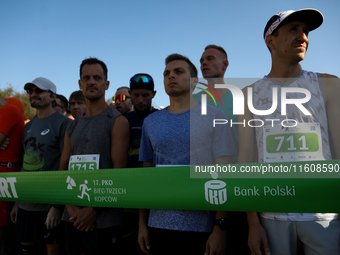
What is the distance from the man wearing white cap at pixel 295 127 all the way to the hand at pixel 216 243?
21 centimetres

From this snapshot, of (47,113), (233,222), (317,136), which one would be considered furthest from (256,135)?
(47,113)

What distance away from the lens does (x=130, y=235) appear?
2.92 meters

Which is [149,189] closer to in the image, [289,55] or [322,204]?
[322,204]

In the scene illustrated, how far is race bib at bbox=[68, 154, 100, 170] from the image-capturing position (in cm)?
255

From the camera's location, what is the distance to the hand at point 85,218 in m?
2.41

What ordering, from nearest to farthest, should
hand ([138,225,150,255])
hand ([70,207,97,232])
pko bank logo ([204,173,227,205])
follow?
1. pko bank logo ([204,173,227,205])
2. hand ([138,225,150,255])
3. hand ([70,207,97,232])

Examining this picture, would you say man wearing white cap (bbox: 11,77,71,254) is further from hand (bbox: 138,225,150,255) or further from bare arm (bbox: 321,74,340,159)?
bare arm (bbox: 321,74,340,159)

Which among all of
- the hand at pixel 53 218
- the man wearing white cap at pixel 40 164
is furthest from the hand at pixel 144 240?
the man wearing white cap at pixel 40 164

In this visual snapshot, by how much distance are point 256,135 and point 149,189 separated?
3.37 feet

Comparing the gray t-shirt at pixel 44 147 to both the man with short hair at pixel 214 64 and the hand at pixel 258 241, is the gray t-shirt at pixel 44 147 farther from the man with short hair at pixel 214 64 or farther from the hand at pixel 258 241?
the hand at pixel 258 241

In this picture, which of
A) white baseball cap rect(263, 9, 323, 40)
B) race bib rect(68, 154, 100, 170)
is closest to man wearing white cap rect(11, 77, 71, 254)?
race bib rect(68, 154, 100, 170)

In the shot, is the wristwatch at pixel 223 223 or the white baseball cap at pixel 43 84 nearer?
the wristwatch at pixel 223 223

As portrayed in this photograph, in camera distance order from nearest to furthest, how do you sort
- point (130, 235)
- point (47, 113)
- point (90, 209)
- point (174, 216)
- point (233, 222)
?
point (174, 216) → point (233, 222) → point (90, 209) → point (130, 235) → point (47, 113)

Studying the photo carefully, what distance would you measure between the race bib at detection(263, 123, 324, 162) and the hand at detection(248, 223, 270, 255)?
53cm
